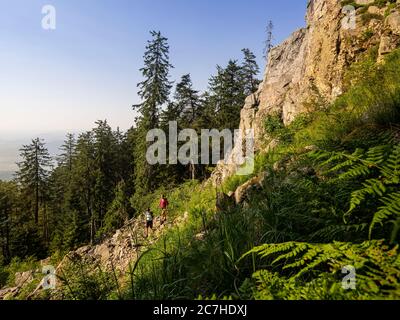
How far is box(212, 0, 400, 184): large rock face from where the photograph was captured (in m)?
12.3

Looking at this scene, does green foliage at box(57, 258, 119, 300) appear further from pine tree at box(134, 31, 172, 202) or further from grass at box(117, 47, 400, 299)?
pine tree at box(134, 31, 172, 202)

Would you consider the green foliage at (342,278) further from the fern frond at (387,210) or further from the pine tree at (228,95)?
the pine tree at (228,95)

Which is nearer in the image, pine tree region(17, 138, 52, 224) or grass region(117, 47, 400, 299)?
grass region(117, 47, 400, 299)

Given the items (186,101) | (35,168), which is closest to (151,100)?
(186,101)

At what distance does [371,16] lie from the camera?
12961 mm

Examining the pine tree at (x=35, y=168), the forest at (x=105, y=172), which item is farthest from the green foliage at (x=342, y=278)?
the pine tree at (x=35, y=168)

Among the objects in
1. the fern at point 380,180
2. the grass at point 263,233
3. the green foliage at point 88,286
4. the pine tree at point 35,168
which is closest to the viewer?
the fern at point 380,180

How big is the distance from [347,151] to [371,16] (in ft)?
43.3

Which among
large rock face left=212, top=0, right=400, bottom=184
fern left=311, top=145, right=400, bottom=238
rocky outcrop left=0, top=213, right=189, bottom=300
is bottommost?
rocky outcrop left=0, top=213, right=189, bottom=300

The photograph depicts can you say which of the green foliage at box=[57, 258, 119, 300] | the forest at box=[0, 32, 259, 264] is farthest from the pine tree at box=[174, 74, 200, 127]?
the green foliage at box=[57, 258, 119, 300]

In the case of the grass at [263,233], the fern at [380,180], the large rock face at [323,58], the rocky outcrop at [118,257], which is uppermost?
the large rock face at [323,58]

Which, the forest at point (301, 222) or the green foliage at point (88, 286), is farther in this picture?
the green foliage at point (88, 286)

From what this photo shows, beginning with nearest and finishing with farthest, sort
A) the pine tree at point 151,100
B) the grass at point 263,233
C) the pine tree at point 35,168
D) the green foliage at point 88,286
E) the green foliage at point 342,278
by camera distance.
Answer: the green foliage at point 342,278 → the grass at point 263,233 → the green foliage at point 88,286 → the pine tree at point 151,100 → the pine tree at point 35,168

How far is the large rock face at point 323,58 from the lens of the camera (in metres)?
12.3
